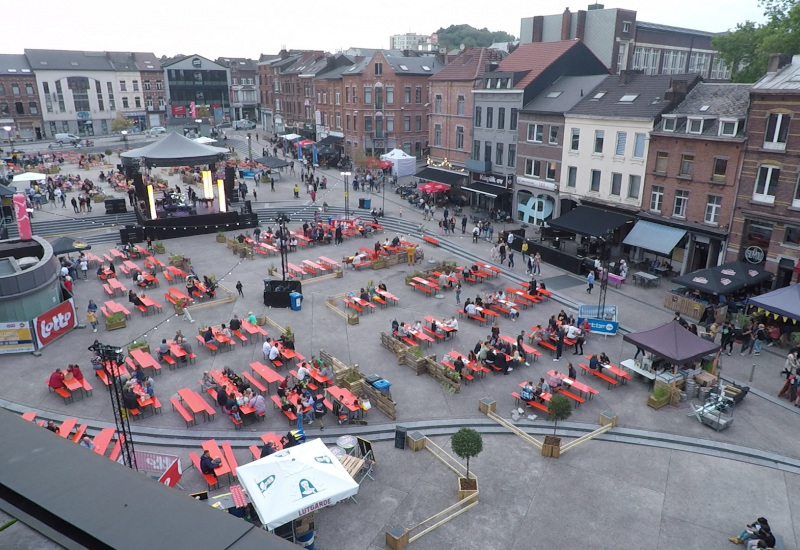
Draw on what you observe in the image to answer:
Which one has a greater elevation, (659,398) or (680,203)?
(680,203)

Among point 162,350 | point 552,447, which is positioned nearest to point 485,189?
point 162,350

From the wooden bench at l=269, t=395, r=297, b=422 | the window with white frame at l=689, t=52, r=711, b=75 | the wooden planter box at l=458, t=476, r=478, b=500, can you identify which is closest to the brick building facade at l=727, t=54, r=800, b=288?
the wooden planter box at l=458, t=476, r=478, b=500

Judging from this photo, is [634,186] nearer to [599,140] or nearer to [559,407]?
[599,140]

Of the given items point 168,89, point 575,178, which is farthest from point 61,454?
point 168,89

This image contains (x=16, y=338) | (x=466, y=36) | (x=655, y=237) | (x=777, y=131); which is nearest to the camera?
(x=16, y=338)

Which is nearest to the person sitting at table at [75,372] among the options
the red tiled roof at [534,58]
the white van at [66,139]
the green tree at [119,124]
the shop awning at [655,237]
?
the shop awning at [655,237]

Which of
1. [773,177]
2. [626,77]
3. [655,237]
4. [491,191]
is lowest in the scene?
[655,237]

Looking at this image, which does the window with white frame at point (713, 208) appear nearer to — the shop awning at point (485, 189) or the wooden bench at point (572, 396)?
the shop awning at point (485, 189)

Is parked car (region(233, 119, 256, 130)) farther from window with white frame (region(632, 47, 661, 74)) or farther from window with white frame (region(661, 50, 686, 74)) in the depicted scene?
window with white frame (region(661, 50, 686, 74))
